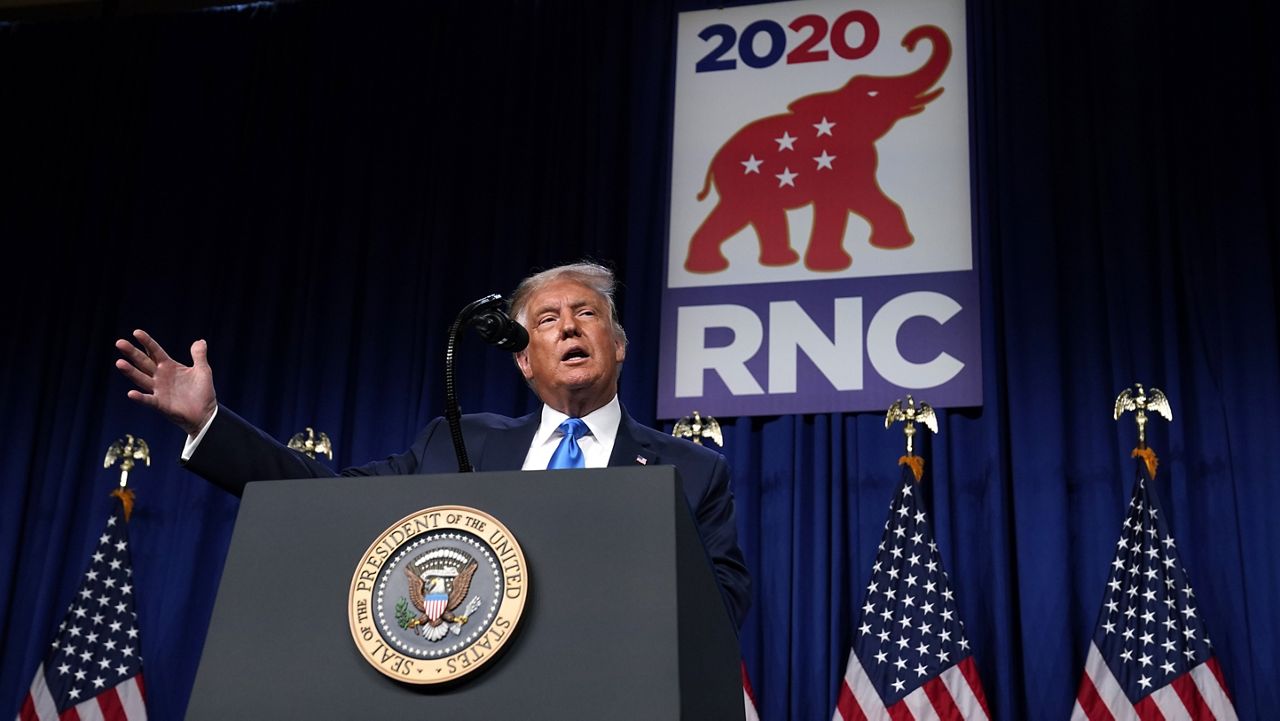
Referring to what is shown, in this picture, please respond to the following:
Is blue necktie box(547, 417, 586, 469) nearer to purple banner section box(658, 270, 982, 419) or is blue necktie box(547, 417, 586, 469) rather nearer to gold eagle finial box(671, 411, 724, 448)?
gold eagle finial box(671, 411, 724, 448)

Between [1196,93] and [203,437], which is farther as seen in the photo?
[1196,93]

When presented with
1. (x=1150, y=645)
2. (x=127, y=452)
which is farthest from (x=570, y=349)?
(x=127, y=452)

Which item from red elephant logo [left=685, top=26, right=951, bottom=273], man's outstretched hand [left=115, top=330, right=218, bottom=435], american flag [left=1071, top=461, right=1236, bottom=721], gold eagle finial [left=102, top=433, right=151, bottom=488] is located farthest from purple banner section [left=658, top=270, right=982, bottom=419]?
man's outstretched hand [left=115, top=330, right=218, bottom=435]

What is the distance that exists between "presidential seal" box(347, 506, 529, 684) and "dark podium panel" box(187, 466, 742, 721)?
A: 0.02 metres

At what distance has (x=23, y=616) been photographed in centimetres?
574

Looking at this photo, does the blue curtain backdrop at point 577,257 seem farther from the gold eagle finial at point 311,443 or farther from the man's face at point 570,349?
the man's face at point 570,349

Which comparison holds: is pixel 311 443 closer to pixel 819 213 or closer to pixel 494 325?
pixel 819 213

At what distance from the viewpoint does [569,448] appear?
2.54 m

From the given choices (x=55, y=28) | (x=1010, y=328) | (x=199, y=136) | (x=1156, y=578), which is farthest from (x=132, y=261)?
(x=1156, y=578)

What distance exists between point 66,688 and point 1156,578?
3.91 metres

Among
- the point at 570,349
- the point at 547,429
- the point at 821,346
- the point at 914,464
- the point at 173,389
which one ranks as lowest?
the point at 173,389

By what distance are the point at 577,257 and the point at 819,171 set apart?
1058mm

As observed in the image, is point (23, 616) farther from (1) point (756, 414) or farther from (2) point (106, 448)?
(1) point (756, 414)

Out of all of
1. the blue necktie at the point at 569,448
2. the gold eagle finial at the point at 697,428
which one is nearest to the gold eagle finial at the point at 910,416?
the gold eagle finial at the point at 697,428
